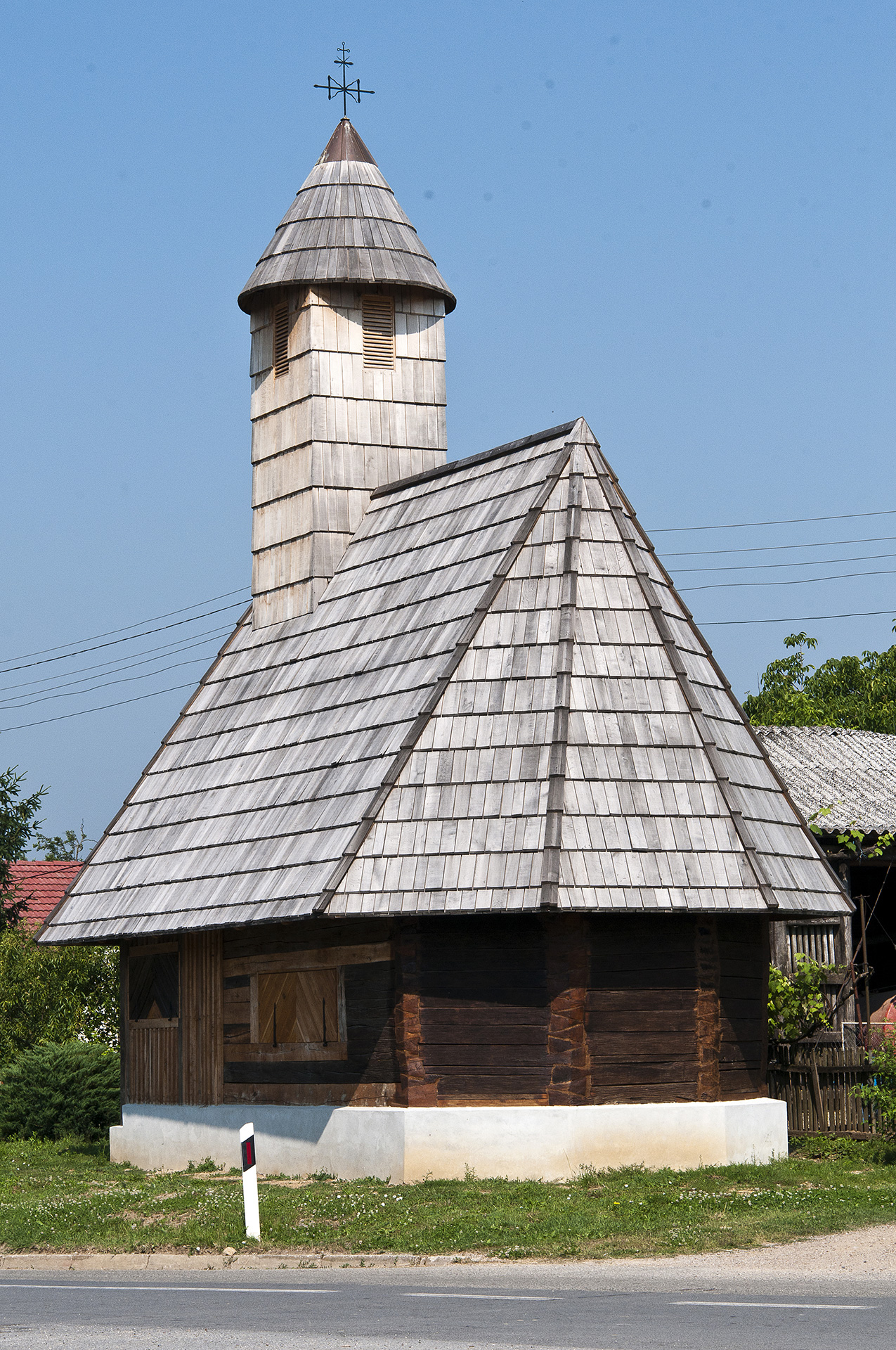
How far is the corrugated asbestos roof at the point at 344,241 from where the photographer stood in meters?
22.5

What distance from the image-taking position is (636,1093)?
1575 centimetres

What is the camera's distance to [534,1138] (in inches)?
603

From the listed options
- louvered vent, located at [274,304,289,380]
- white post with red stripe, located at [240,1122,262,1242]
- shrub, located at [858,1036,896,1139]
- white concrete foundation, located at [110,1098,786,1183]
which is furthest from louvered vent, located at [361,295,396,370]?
white post with red stripe, located at [240,1122,262,1242]

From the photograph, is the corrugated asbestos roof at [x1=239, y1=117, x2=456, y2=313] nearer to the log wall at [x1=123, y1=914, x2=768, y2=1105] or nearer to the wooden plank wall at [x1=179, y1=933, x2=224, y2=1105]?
the wooden plank wall at [x1=179, y1=933, x2=224, y2=1105]

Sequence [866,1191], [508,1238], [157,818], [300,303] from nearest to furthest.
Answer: [508,1238], [866,1191], [157,818], [300,303]

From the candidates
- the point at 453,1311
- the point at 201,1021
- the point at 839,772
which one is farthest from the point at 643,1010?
the point at 839,772

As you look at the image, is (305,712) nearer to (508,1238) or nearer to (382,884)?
(382,884)

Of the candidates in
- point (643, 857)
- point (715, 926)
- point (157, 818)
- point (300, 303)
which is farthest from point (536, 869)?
point (300, 303)

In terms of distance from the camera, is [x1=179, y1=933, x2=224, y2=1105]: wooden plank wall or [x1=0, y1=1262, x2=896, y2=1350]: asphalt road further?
[x1=179, y1=933, x2=224, y2=1105]: wooden plank wall

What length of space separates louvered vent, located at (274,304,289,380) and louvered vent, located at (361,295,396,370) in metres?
1.17

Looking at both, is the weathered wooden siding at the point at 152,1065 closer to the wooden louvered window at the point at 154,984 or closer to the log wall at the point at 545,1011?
the wooden louvered window at the point at 154,984

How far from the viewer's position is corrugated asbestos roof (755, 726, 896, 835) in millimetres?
23391

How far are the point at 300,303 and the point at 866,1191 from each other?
541 inches

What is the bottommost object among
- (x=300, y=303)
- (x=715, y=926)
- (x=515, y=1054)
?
(x=515, y=1054)
